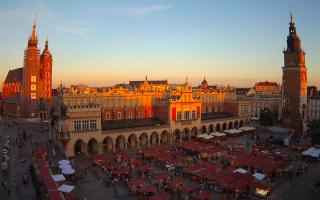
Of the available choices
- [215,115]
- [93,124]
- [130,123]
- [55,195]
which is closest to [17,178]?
[55,195]

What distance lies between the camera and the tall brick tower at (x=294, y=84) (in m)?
64.6

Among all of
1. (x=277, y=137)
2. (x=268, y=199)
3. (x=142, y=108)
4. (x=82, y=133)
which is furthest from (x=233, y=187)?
(x=142, y=108)

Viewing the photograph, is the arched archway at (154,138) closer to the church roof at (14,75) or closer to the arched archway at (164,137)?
the arched archway at (164,137)

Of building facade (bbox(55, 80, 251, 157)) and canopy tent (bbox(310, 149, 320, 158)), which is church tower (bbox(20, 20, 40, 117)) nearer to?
building facade (bbox(55, 80, 251, 157))

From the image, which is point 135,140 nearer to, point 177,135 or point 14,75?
point 177,135

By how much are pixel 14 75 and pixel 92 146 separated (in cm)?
6922

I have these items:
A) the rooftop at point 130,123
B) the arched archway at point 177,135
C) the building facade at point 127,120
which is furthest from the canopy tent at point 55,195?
the arched archway at point 177,135

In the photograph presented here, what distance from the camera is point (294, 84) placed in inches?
2574

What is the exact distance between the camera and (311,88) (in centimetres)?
9288

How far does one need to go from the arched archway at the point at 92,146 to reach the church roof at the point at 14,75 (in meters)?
60.7

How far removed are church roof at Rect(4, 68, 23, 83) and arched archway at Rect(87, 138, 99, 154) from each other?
60.7m

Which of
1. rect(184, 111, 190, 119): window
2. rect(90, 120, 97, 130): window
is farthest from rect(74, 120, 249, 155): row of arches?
rect(184, 111, 190, 119): window

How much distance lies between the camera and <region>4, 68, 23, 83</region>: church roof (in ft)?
342

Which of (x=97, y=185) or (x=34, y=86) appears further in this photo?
(x=34, y=86)
